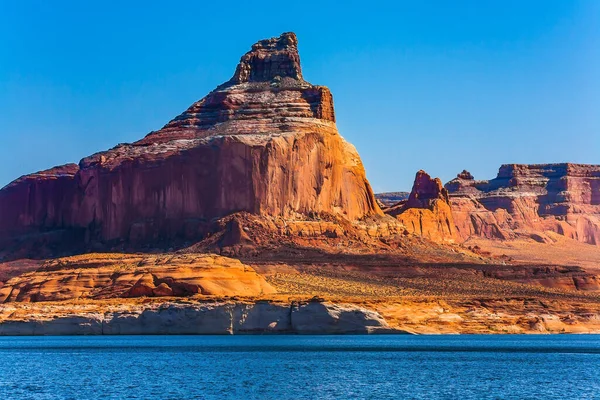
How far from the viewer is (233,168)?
165500mm

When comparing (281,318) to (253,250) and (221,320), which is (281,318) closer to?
(221,320)

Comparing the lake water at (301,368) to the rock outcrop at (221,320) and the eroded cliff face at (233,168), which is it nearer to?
the rock outcrop at (221,320)

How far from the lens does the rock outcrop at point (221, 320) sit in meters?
105

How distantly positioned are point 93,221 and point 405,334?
262 ft

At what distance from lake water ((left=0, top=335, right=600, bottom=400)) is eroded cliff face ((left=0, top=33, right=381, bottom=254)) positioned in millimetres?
51466

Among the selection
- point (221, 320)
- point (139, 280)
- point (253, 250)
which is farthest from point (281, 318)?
point (253, 250)

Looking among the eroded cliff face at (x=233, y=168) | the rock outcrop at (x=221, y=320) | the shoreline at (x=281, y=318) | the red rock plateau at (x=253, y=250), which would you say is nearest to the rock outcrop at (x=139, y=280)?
the red rock plateau at (x=253, y=250)

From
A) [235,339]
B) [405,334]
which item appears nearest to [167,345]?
[235,339]

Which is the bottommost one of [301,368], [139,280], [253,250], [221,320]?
[301,368]

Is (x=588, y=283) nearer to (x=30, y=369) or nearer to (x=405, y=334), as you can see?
(x=405, y=334)

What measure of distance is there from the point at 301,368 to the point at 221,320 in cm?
2582

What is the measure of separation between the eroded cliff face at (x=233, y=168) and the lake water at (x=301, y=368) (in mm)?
51466

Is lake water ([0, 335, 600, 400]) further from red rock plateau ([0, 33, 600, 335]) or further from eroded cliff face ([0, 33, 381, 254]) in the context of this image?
eroded cliff face ([0, 33, 381, 254])

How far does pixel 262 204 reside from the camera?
16325cm
